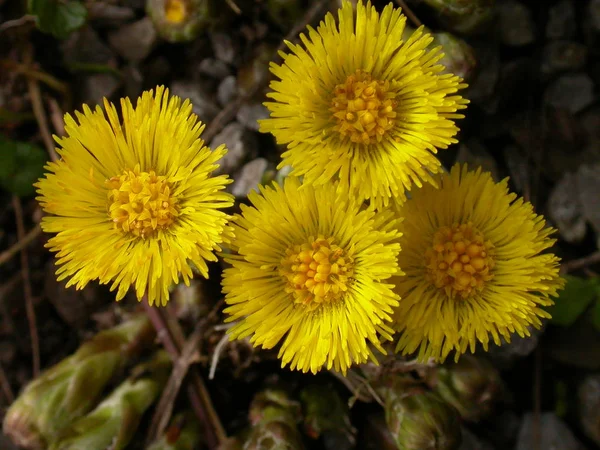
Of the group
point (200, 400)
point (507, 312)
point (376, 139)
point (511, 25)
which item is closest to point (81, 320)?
point (200, 400)

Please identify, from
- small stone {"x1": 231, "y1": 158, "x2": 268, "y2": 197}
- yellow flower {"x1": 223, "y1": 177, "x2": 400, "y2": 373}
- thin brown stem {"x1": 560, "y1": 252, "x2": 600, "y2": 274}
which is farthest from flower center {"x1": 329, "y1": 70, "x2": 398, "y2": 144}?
thin brown stem {"x1": 560, "y1": 252, "x2": 600, "y2": 274}

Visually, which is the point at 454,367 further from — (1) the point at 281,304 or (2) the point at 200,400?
(2) the point at 200,400

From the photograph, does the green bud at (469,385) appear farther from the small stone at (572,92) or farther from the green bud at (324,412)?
the small stone at (572,92)

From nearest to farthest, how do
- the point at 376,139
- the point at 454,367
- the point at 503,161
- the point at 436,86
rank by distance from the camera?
the point at 436,86 → the point at 376,139 → the point at 454,367 → the point at 503,161

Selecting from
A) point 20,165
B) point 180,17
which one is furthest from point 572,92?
point 20,165

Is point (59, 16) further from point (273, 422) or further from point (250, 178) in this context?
point (273, 422)

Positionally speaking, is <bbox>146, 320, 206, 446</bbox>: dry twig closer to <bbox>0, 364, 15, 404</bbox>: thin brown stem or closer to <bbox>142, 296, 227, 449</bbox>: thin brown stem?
<bbox>142, 296, 227, 449</bbox>: thin brown stem
